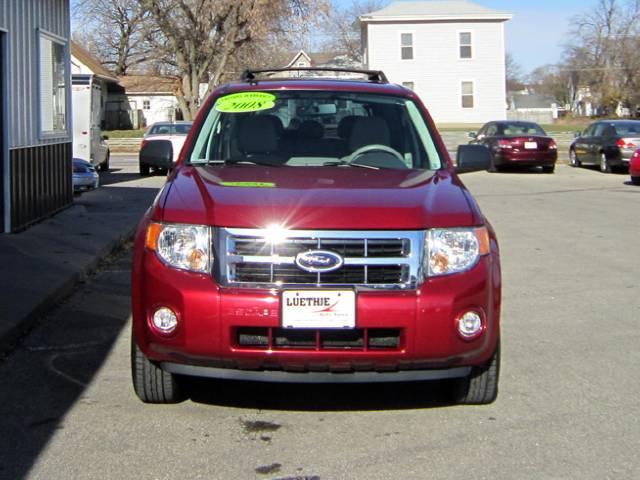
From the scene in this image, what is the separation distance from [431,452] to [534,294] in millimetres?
4456

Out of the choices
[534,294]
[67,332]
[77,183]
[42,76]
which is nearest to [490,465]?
[67,332]

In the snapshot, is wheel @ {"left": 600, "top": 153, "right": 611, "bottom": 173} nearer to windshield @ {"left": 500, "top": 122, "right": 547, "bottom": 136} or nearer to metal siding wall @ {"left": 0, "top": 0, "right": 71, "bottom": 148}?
windshield @ {"left": 500, "top": 122, "right": 547, "bottom": 136}

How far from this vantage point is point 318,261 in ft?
15.1

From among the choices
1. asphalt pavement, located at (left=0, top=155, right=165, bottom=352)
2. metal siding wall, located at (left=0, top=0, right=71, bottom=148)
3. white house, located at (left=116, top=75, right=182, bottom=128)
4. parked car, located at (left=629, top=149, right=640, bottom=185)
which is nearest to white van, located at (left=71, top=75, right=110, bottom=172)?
asphalt pavement, located at (left=0, top=155, right=165, bottom=352)

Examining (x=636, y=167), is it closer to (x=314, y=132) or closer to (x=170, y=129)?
(x=170, y=129)

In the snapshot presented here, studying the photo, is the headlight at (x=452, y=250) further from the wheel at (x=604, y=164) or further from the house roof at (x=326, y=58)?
the house roof at (x=326, y=58)

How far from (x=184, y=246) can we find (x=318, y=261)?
0.69 meters

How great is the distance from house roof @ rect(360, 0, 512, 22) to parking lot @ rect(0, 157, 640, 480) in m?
47.5

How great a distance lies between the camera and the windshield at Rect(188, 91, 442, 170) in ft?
20.1

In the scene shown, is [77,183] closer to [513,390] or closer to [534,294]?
[534,294]

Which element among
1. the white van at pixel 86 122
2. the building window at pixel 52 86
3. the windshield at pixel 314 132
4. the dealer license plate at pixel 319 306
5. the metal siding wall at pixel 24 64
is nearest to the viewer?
the dealer license plate at pixel 319 306

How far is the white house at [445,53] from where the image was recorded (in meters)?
53.9

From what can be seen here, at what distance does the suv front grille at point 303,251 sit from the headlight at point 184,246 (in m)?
0.08

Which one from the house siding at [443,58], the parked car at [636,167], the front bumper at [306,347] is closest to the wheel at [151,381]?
the front bumper at [306,347]
